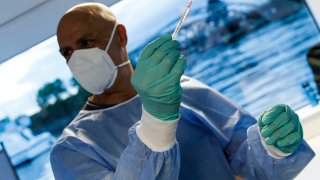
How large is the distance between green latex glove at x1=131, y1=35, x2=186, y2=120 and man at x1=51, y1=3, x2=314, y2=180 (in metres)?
0.04

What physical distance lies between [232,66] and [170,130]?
6.26ft

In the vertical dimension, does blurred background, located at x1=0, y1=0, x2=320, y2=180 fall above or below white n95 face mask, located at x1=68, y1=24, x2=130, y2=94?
below

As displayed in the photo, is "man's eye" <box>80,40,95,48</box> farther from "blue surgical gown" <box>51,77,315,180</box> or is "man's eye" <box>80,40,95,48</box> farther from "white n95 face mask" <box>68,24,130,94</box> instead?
"blue surgical gown" <box>51,77,315,180</box>

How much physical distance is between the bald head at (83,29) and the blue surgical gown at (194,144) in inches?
7.8

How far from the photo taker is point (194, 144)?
135 cm

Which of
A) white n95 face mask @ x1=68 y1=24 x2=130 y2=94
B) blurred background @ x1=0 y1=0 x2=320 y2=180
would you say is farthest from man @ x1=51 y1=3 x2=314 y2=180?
blurred background @ x1=0 y1=0 x2=320 y2=180

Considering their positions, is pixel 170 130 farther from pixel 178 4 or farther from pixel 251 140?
pixel 178 4

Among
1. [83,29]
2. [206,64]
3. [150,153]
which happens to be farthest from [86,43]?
[206,64]

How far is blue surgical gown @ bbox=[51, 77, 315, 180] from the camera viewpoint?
1232 millimetres

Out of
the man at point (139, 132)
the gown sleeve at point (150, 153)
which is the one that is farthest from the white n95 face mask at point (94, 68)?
the gown sleeve at point (150, 153)

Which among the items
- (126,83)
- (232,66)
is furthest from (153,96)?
(232,66)

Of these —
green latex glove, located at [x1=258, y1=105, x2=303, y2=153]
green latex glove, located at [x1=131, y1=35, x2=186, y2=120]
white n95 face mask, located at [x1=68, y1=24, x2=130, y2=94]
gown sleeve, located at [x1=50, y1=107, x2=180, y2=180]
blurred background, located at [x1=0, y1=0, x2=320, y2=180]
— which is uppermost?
green latex glove, located at [x1=131, y1=35, x2=186, y2=120]

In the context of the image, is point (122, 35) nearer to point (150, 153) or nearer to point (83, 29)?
point (83, 29)

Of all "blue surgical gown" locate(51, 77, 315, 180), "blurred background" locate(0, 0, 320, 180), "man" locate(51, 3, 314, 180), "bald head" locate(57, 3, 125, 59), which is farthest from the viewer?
"blurred background" locate(0, 0, 320, 180)
